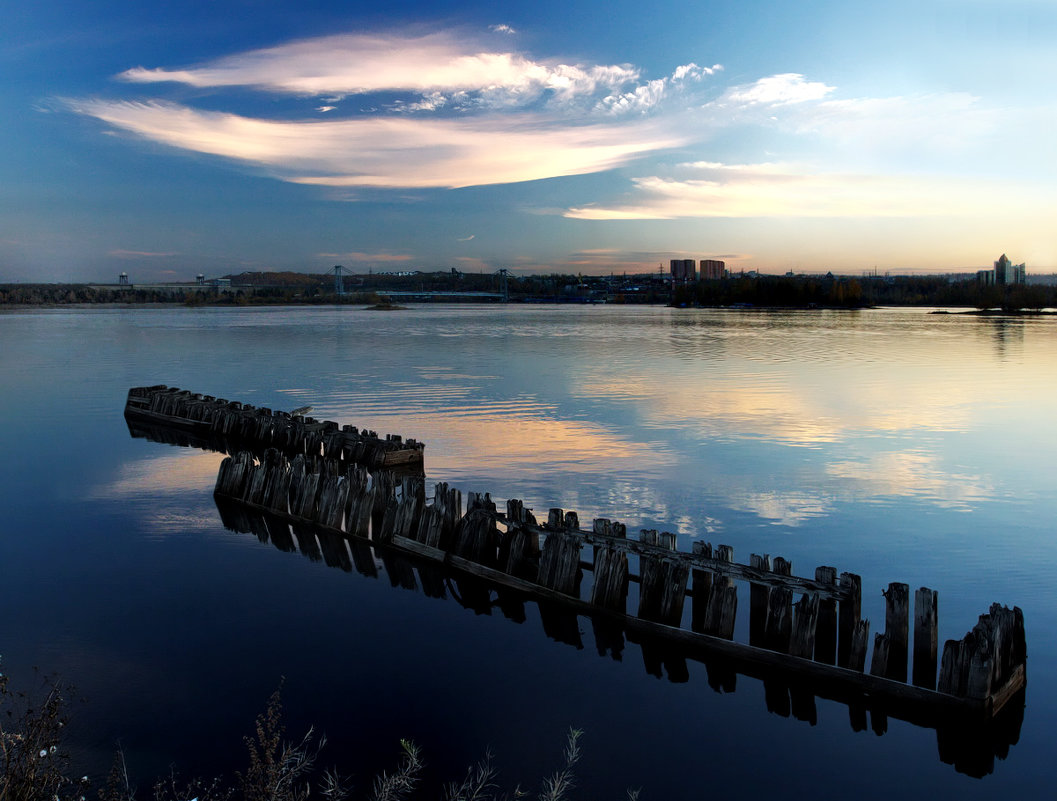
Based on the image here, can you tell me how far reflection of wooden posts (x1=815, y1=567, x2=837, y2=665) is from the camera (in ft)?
28.2

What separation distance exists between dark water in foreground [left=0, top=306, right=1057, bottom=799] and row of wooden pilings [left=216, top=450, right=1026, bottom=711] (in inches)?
21.1

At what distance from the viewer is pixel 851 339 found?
243 feet

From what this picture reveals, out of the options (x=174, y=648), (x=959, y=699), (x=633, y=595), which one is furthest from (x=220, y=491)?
(x=959, y=699)

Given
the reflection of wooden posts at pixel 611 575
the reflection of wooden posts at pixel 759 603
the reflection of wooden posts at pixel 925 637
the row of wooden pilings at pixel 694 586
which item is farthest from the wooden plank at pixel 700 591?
the reflection of wooden posts at pixel 925 637

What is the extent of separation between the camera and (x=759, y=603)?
9.05 meters

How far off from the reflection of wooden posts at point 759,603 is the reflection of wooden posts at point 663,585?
834 mm

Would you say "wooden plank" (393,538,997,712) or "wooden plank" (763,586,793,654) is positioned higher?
"wooden plank" (763,586,793,654)

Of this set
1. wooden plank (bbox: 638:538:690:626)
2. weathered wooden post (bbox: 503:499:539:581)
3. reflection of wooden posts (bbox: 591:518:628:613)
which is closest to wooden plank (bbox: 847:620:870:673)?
wooden plank (bbox: 638:538:690:626)

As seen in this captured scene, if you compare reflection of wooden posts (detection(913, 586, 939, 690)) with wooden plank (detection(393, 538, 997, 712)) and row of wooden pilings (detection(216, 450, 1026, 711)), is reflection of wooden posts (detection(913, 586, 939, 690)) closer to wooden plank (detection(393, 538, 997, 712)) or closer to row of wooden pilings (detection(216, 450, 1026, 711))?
row of wooden pilings (detection(216, 450, 1026, 711))

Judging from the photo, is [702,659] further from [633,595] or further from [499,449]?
[499,449]

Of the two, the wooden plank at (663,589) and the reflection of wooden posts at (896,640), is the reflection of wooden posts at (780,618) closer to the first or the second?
the reflection of wooden posts at (896,640)

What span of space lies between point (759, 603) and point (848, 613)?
0.96m

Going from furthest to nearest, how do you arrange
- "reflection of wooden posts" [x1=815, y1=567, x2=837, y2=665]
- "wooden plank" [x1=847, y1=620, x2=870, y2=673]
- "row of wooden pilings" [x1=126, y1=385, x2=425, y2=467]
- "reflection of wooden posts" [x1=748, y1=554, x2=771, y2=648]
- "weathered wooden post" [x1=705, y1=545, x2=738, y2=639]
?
"row of wooden pilings" [x1=126, y1=385, x2=425, y2=467], "weathered wooden post" [x1=705, y1=545, x2=738, y2=639], "reflection of wooden posts" [x1=748, y1=554, x2=771, y2=648], "reflection of wooden posts" [x1=815, y1=567, x2=837, y2=665], "wooden plank" [x1=847, y1=620, x2=870, y2=673]

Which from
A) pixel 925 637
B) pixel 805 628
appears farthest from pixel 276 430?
pixel 925 637
